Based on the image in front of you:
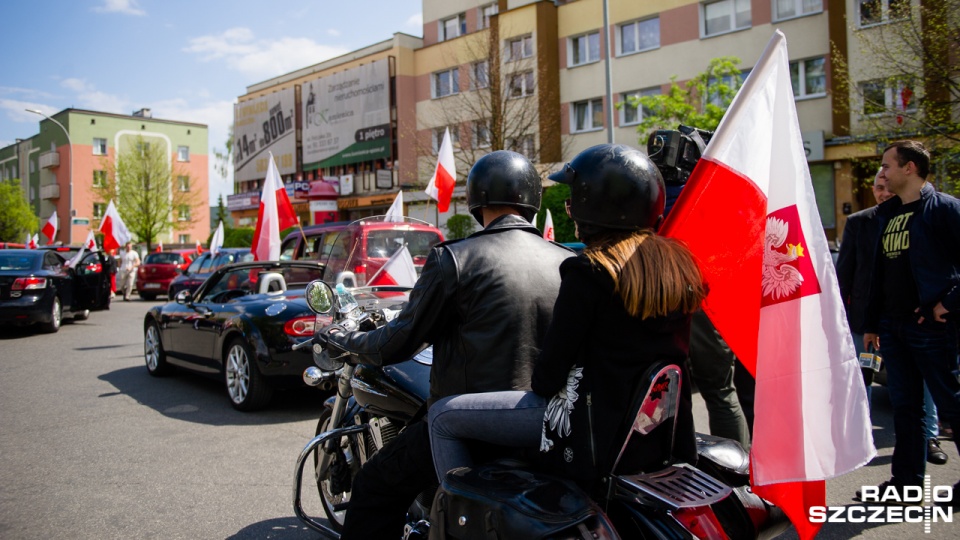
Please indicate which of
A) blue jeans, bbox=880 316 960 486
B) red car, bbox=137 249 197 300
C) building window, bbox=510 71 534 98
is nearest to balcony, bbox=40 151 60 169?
red car, bbox=137 249 197 300

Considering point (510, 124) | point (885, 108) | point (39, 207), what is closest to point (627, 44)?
point (510, 124)

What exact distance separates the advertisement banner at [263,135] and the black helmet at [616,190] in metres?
44.6

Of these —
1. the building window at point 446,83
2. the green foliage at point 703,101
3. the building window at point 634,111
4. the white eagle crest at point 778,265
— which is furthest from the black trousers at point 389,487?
the building window at point 446,83

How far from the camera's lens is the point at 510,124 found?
27.8m

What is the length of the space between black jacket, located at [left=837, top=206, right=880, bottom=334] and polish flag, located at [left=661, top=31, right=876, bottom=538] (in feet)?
7.50

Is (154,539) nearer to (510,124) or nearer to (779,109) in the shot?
(779,109)

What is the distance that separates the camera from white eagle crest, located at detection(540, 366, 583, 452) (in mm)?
2057

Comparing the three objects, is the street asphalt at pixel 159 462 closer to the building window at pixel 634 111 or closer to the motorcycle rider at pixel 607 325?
the motorcycle rider at pixel 607 325

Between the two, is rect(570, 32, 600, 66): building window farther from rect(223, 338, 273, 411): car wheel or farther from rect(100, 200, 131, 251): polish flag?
rect(223, 338, 273, 411): car wheel

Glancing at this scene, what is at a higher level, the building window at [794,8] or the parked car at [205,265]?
the building window at [794,8]

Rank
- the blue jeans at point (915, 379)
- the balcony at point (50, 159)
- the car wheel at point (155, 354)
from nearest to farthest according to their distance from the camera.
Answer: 1. the blue jeans at point (915, 379)
2. the car wheel at point (155, 354)
3. the balcony at point (50, 159)

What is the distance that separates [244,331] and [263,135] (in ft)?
148

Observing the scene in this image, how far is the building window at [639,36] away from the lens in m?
28.6

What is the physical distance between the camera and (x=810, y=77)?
2423cm
